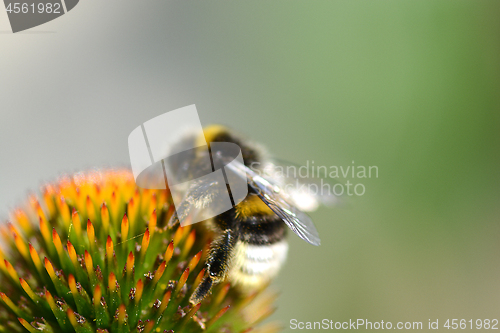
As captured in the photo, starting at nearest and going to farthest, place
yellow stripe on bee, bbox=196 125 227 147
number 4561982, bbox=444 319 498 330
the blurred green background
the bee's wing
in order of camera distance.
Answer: the bee's wing
yellow stripe on bee, bbox=196 125 227 147
number 4561982, bbox=444 319 498 330
the blurred green background

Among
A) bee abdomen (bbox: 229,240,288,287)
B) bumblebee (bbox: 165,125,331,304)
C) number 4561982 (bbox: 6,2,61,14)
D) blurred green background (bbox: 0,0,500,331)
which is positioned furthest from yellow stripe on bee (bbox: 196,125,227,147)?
number 4561982 (bbox: 6,2,61,14)

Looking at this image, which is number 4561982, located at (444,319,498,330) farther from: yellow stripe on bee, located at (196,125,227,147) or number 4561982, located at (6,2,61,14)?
number 4561982, located at (6,2,61,14)

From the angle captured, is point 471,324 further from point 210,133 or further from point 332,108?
point 210,133

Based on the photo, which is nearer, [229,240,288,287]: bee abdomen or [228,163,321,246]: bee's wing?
[228,163,321,246]: bee's wing

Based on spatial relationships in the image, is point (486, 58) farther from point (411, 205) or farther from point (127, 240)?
point (127, 240)

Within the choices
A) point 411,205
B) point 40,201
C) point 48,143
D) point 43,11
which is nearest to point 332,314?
point 411,205

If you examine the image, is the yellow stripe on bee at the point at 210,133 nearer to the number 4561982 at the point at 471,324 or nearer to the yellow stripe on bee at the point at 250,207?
the yellow stripe on bee at the point at 250,207

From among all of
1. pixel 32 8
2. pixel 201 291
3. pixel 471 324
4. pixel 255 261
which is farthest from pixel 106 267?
pixel 32 8

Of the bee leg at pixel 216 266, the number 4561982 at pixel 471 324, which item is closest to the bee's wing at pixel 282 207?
the bee leg at pixel 216 266
